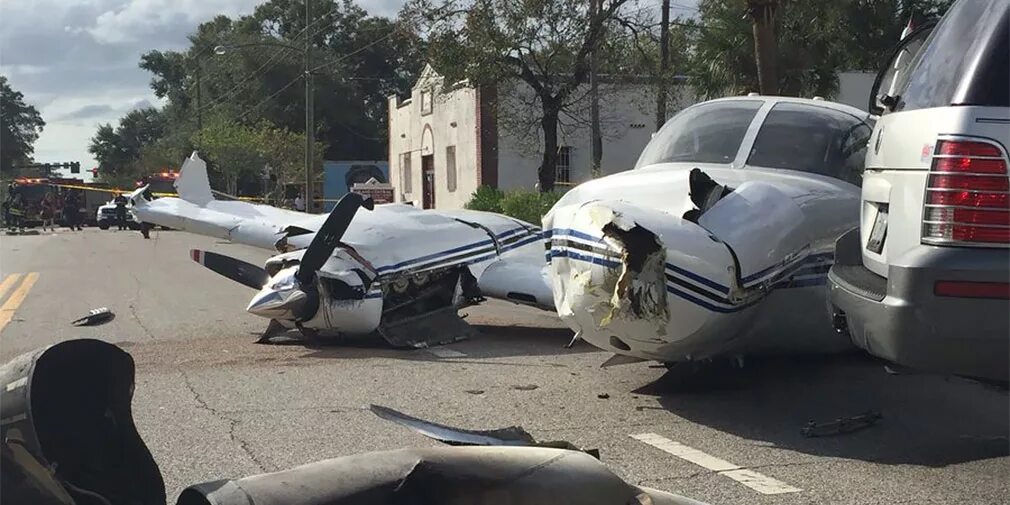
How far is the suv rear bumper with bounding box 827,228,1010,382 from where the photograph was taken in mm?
3863

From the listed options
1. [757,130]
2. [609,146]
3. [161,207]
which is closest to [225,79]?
[609,146]

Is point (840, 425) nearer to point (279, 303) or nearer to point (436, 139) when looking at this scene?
point (279, 303)

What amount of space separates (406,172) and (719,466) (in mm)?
42488

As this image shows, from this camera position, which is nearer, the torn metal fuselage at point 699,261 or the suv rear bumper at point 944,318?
the suv rear bumper at point 944,318

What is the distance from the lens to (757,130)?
7.77m

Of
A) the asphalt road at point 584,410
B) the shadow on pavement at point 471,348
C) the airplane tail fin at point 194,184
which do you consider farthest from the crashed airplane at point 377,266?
the airplane tail fin at point 194,184

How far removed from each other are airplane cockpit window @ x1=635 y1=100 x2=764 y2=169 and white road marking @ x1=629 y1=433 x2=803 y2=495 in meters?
2.33

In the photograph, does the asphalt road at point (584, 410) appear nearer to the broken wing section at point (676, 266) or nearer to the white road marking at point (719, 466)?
the white road marking at point (719, 466)

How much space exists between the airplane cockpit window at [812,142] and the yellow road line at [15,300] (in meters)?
9.07

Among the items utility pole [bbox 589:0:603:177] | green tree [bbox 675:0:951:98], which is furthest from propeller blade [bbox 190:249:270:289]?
utility pole [bbox 589:0:603:177]

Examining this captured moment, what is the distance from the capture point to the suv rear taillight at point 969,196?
392 cm

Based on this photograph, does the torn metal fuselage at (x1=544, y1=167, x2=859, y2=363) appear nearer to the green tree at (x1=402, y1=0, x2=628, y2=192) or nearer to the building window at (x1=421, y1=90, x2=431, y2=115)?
the green tree at (x1=402, y1=0, x2=628, y2=192)

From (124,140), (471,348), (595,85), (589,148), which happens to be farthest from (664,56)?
(124,140)

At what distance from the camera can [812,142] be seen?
778 centimetres
